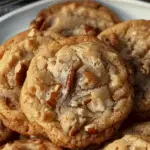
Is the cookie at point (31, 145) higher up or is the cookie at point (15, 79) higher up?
the cookie at point (15, 79)

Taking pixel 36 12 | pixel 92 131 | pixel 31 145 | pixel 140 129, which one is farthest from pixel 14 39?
pixel 140 129

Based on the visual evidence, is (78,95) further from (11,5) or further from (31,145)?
(11,5)

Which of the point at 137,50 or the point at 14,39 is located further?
the point at 14,39

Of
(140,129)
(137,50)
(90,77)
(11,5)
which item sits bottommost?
(140,129)

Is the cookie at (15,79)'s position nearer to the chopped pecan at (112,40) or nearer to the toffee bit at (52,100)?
the toffee bit at (52,100)

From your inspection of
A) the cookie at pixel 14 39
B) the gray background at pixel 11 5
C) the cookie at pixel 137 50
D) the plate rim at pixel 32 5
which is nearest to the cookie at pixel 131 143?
the cookie at pixel 137 50

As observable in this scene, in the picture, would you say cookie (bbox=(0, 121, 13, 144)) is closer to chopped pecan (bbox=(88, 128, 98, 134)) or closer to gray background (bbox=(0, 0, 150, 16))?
chopped pecan (bbox=(88, 128, 98, 134))
